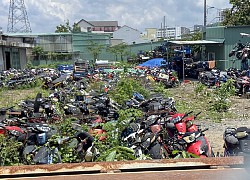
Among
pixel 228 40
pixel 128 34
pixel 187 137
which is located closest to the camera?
pixel 187 137

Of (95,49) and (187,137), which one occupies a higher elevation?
(95,49)

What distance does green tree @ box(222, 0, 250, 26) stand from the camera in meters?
28.9

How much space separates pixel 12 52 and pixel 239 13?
21320mm

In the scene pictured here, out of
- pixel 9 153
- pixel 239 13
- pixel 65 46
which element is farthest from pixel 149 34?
pixel 9 153

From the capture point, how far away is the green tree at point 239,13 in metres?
28.9

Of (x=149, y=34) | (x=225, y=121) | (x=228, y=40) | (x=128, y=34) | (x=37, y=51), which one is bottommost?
(x=225, y=121)

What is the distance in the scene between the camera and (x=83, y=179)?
2.54 metres

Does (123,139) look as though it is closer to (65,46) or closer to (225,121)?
(225,121)

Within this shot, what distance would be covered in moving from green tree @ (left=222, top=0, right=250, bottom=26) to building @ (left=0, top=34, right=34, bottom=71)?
20.1 metres

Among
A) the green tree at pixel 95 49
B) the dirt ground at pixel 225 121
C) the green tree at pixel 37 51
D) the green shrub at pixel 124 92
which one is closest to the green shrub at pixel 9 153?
the dirt ground at pixel 225 121

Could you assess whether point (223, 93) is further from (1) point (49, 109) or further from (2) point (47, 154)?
(2) point (47, 154)

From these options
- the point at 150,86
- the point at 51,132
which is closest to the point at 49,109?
the point at 51,132

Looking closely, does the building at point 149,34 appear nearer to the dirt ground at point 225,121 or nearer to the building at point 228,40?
the building at point 228,40

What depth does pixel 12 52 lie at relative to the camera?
28.9 metres
